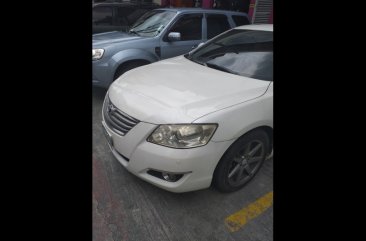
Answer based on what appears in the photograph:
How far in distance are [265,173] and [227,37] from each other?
2.01m

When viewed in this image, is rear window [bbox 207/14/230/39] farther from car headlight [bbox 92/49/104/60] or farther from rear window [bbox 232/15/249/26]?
car headlight [bbox 92/49/104/60]

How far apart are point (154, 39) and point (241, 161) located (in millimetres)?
3068

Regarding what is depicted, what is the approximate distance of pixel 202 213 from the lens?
2512 mm

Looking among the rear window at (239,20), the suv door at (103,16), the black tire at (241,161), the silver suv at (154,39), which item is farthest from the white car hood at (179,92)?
the suv door at (103,16)

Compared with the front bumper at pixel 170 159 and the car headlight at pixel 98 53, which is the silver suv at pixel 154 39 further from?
the front bumper at pixel 170 159

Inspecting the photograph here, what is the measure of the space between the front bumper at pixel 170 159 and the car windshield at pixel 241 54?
1.10 m

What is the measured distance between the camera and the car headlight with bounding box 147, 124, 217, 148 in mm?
2270

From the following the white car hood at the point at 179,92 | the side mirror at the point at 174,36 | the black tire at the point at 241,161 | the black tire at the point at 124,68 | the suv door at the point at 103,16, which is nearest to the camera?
the white car hood at the point at 179,92

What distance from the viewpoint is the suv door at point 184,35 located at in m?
5.00

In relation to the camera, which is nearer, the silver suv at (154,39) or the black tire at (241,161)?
the black tire at (241,161)

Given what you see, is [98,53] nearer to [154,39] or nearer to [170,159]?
[154,39]
